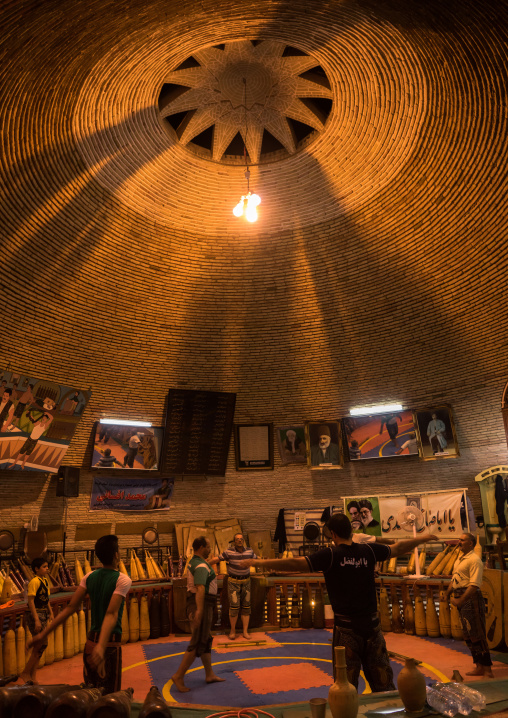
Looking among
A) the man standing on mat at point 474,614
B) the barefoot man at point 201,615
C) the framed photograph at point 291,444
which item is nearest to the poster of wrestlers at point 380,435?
the framed photograph at point 291,444

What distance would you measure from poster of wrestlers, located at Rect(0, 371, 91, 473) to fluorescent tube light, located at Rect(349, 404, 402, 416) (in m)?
6.53

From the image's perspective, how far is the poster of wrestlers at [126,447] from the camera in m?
13.3

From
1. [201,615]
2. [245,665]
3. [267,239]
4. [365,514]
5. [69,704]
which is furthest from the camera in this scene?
[365,514]

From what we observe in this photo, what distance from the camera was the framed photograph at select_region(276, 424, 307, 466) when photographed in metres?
14.5

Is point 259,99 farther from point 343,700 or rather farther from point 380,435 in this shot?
point 343,700

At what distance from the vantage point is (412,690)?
302 centimetres

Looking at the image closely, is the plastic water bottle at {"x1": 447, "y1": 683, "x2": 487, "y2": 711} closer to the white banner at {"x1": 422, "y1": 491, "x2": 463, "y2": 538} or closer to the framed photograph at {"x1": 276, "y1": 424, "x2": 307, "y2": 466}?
the white banner at {"x1": 422, "y1": 491, "x2": 463, "y2": 538}

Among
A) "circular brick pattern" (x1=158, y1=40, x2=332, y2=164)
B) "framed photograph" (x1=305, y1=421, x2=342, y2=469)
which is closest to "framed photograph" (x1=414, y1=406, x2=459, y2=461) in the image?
"framed photograph" (x1=305, y1=421, x2=342, y2=469)

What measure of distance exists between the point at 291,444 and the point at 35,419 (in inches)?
249

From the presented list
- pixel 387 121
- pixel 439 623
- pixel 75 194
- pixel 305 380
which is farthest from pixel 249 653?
pixel 387 121

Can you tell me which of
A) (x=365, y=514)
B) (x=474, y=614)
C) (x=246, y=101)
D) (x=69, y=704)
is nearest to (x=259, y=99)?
(x=246, y=101)

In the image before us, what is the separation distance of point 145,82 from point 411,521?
34.0 feet

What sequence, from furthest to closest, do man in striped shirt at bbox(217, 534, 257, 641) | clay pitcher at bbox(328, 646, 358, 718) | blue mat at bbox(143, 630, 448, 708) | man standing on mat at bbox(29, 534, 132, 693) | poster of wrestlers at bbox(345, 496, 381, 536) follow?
poster of wrestlers at bbox(345, 496, 381, 536)
man in striped shirt at bbox(217, 534, 257, 641)
blue mat at bbox(143, 630, 448, 708)
man standing on mat at bbox(29, 534, 132, 693)
clay pitcher at bbox(328, 646, 358, 718)

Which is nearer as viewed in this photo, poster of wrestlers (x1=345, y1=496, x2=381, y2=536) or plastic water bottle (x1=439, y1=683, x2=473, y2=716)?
plastic water bottle (x1=439, y1=683, x2=473, y2=716)
